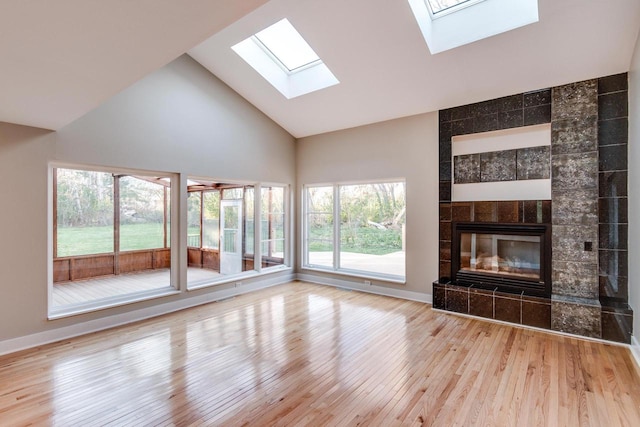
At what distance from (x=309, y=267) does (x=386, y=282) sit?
5.63 ft

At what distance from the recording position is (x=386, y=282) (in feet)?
17.6

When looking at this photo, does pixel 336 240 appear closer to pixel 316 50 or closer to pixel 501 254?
pixel 501 254

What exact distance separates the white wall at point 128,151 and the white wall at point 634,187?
4.96 metres

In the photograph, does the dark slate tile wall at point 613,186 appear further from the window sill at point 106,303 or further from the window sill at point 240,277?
the window sill at point 106,303

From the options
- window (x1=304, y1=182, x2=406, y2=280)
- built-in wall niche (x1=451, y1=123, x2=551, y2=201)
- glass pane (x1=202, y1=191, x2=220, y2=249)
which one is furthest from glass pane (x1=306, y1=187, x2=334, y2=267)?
built-in wall niche (x1=451, y1=123, x2=551, y2=201)

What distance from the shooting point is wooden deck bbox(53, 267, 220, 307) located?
3.81 meters

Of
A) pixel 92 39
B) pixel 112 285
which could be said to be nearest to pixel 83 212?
pixel 112 285

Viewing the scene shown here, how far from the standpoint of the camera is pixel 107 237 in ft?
14.0

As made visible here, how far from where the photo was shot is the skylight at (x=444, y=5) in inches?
137

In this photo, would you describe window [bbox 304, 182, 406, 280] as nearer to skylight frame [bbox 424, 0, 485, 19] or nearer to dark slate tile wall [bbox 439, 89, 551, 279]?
dark slate tile wall [bbox 439, 89, 551, 279]

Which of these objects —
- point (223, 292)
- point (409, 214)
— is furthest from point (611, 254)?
point (223, 292)

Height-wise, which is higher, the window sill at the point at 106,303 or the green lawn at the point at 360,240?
the green lawn at the point at 360,240

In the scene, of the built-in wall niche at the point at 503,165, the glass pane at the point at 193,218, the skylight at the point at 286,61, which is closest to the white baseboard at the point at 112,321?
the glass pane at the point at 193,218

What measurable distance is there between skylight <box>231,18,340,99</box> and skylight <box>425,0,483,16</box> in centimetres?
152
